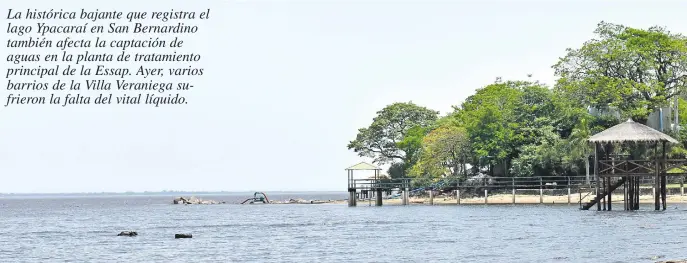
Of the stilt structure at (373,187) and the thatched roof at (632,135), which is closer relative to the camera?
the thatched roof at (632,135)

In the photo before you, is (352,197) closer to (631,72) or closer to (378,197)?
(378,197)

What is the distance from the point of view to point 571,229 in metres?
47.5

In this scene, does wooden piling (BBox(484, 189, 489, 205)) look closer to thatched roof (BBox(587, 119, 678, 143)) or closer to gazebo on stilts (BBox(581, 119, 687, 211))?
gazebo on stilts (BBox(581, 119, 687, 211))

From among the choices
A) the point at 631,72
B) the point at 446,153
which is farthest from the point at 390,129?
the point at 631,72

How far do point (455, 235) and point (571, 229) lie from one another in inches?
211

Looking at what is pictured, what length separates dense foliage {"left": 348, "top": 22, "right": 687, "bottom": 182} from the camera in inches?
2990

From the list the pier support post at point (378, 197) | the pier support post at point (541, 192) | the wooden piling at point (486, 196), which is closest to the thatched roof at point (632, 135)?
the pier support post at point (541, 192)

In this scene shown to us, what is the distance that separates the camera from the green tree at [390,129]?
107 meters

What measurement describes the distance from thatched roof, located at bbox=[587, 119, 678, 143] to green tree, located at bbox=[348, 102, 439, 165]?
49154mm

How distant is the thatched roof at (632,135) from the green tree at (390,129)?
49154 millimetres

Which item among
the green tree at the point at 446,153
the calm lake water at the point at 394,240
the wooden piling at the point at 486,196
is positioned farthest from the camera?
the green tree at the point at 446,153

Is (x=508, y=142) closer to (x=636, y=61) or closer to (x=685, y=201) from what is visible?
(x=636, y=61)

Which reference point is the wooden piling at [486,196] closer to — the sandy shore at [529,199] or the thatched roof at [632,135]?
the sandy shore at [529,199]

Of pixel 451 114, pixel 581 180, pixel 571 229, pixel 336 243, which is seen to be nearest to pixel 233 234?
pixel 336 243
